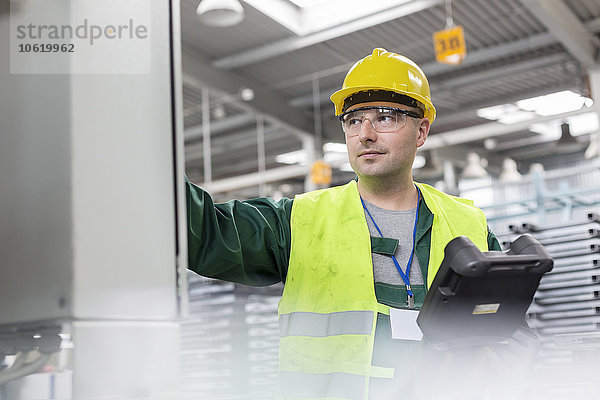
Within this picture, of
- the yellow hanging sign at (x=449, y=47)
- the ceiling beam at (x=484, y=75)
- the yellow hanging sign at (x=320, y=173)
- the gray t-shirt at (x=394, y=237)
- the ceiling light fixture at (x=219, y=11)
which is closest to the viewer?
the gray t-shirt at (x=394, y=237)

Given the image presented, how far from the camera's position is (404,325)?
2.17m

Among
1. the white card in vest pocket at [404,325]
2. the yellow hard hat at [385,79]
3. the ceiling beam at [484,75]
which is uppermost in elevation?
the ceiling beam at [484,75]

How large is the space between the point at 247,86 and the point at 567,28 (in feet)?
16.7

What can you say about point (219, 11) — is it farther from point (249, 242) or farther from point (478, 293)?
point (478, 293)

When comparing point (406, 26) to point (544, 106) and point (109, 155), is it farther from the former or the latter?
point (109, 155)

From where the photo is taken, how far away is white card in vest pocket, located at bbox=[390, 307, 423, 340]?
215 centimetres

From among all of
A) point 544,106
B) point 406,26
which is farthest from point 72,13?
point 544,106

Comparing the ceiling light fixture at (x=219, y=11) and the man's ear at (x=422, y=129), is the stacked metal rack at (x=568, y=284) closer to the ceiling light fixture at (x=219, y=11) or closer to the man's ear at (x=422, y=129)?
the man's ear at (x=422, y=129)

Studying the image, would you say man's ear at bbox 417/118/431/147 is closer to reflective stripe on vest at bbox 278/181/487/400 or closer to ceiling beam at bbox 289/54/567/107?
reflective stripe on vest at bbox 278/181/487/400

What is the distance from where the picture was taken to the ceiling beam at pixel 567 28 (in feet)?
29.1

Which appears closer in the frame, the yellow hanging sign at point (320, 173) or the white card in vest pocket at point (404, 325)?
the white card in vest pocket at point (404, 325)

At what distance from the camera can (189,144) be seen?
15.0 meters

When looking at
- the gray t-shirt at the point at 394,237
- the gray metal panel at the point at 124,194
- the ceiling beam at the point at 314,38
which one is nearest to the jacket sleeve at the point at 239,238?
the gray t-shirt at the point at 394,237

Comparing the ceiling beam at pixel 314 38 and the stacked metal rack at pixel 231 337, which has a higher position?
the ceiling beam at pixel 314 38
